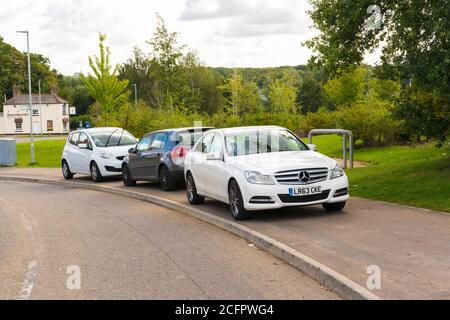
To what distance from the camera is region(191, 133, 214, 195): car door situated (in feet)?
41.6

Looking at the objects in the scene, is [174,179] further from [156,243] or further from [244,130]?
[156,243]

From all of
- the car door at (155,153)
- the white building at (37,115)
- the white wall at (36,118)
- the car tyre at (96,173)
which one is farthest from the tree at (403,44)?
the white wall at (36,118)

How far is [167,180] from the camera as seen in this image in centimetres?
1634

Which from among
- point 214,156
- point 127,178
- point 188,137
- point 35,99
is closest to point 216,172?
point 214,156

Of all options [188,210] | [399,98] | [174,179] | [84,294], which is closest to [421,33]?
[399,98]

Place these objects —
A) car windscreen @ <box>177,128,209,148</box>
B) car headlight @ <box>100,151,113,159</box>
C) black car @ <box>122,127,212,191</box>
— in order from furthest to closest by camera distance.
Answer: car headlight @ <box>100,151,113,159</box>
car windscreen @ <box>177,128,209,148</box>
black car @ <box>122,127,212,191</box>

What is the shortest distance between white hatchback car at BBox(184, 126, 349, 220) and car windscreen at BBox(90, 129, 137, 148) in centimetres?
913

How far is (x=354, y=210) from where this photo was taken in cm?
A: 1131

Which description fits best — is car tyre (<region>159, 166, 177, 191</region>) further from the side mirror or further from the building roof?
the building roof

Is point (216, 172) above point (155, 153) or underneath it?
underneath

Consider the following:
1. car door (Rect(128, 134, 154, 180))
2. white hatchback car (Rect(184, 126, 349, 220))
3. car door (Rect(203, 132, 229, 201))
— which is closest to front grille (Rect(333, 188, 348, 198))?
white hatchback car (Rect(184, 126, 349, 220))

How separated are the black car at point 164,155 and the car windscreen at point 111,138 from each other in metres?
3.18

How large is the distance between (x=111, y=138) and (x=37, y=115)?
85.1 metres

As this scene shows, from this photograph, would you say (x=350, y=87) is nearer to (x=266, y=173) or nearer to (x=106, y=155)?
(x=106, y=155)
